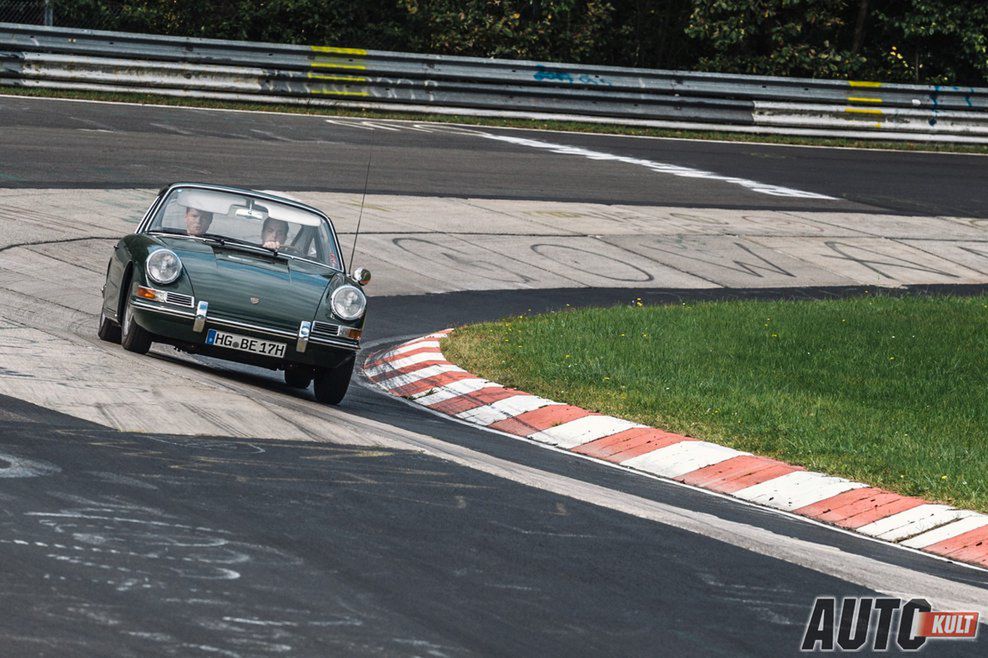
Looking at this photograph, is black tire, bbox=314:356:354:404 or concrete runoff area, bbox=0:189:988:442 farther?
black tire, bbox=314:356:354:404

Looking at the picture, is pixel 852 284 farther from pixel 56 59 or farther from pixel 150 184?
pixel 56 59

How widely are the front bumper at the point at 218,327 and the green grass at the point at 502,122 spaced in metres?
16.1

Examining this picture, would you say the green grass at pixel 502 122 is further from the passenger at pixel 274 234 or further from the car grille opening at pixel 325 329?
the car grille opening at pixel 325 329

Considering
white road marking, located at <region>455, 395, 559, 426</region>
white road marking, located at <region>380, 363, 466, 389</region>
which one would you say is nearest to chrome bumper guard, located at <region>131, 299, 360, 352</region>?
white road marking, located at <region>455, 395, 559, 426</region>

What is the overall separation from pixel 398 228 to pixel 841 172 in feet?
35.5

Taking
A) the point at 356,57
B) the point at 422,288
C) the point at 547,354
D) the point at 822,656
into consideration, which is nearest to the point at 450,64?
the point at 356,57

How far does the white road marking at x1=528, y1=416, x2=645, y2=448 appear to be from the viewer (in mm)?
8508

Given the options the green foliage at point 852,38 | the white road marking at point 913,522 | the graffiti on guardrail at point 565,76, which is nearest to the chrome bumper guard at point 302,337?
the white road marking at point 913,522

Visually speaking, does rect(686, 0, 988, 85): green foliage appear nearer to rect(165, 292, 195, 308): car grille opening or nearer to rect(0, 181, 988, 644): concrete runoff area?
rect(0, 181, 988, 644): concrete runoff area

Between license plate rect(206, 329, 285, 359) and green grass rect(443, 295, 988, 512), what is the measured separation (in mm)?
2021

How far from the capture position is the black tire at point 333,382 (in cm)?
880

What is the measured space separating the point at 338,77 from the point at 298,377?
16499 mm

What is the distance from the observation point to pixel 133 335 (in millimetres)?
8781

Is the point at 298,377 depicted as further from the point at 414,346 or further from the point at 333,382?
the point at 414,346
